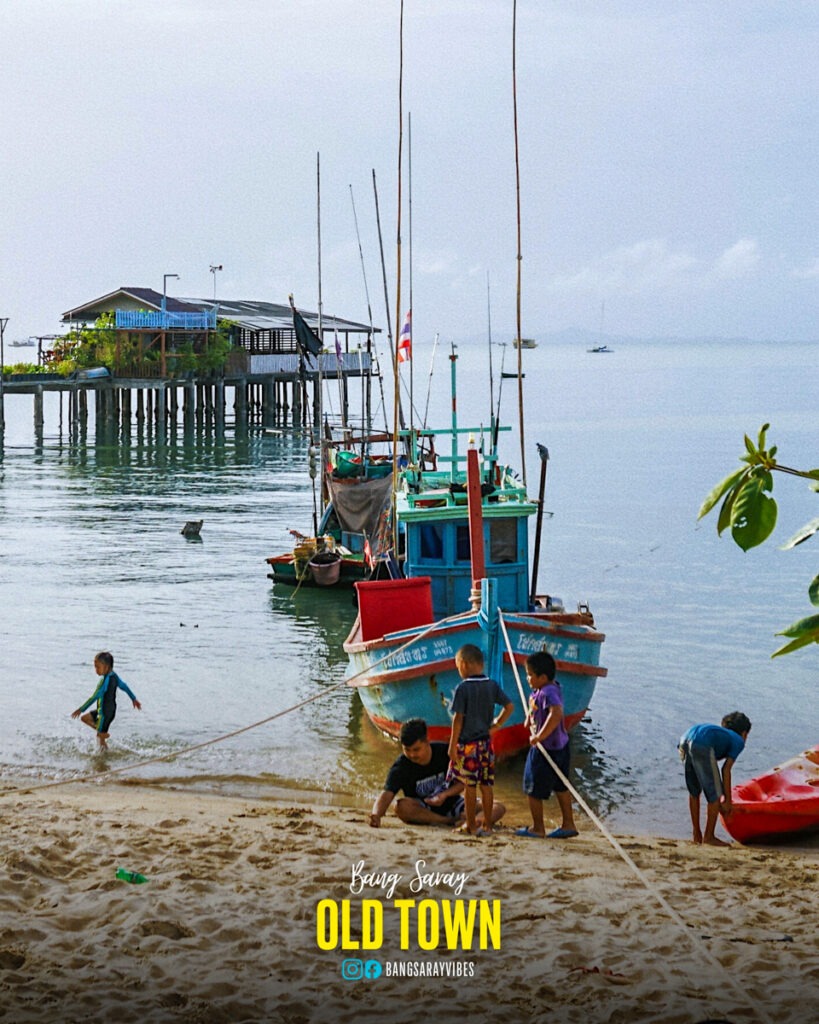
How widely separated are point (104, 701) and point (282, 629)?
883 cm

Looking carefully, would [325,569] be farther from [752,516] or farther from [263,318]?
[263,318]

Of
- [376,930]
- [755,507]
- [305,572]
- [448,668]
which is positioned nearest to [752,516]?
[755,507]

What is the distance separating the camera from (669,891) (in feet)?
27.5

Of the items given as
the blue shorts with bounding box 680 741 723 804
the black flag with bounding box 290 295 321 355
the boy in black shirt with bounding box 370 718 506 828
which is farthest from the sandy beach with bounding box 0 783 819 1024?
the black flag with bounding box 290 295 321 355

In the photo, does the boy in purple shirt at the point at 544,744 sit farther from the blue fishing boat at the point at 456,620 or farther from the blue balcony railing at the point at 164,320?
the blue balcony railing at the point at 164,320

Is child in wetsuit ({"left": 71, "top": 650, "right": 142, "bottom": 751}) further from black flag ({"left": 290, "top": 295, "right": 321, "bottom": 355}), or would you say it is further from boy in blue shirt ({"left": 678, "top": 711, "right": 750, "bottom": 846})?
black flag ({"left": 290, "top": 295, "right": 321, "bottom": 355})

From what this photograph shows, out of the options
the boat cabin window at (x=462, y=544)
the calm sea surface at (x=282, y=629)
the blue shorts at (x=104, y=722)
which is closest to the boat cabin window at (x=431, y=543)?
the boat cabin window at (x=462, y=544)

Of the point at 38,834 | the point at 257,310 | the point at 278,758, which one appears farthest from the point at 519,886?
the point at 257,310

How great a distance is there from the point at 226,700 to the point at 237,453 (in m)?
42.7

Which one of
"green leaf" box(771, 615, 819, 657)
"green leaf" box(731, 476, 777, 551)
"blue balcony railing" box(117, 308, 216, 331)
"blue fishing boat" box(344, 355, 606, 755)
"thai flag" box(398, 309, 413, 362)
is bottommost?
"blue fishing boat" box(344, 355, 606, 755)

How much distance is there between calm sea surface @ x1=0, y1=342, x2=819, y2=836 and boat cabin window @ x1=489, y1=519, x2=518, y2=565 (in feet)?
8.02

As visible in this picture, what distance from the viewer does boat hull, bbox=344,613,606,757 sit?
13.5 meters

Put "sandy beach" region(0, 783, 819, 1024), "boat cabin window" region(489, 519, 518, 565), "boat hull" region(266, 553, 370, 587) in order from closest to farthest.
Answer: "sandy beach" region(0, 783, 819, 1024) → "boat cabin window" region(489, 519, 518, 565) → "boat hull" region(266, 553, 370, 587)

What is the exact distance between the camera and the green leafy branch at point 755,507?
3387mm
